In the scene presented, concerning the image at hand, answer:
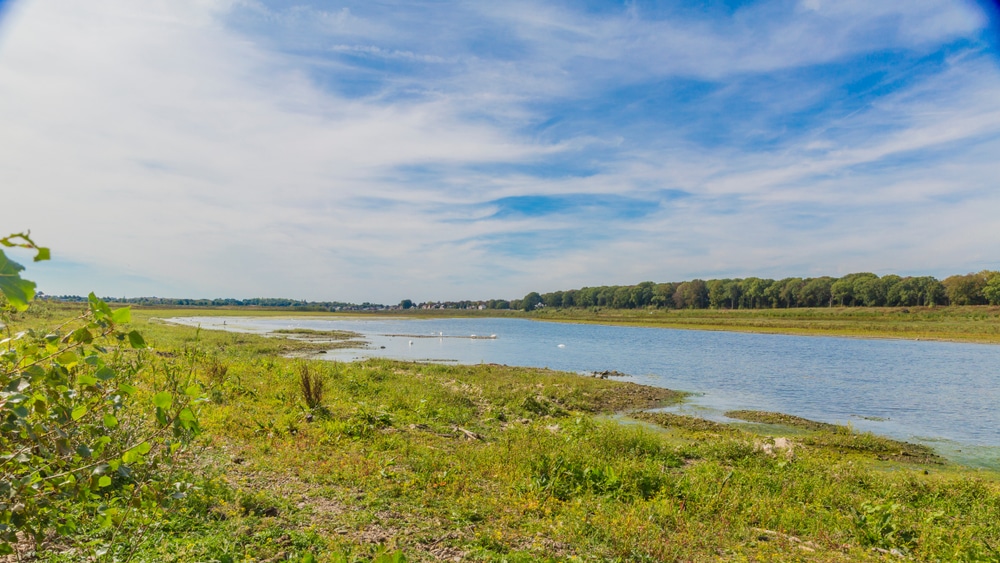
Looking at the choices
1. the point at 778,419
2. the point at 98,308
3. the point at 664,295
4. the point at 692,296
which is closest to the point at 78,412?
the point at 98,308

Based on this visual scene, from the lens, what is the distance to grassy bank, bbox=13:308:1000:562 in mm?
6852

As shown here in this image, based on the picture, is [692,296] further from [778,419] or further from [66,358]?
[66,358]

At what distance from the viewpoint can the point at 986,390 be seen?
28.4 m

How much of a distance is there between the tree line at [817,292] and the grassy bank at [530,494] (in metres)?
128

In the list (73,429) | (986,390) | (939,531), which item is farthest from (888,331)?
(73,429)

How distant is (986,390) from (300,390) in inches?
1444

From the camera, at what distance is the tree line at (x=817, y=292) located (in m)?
110

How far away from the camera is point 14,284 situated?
72.2 inches

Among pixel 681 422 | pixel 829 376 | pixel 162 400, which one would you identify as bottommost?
pixel 829 376

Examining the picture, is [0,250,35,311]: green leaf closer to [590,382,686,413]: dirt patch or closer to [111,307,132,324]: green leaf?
[111,307,132,324]: green leaf

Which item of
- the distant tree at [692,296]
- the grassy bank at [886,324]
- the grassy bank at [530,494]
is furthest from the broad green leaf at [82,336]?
the distant tree at [692,296]

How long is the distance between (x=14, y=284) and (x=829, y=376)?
41.1m

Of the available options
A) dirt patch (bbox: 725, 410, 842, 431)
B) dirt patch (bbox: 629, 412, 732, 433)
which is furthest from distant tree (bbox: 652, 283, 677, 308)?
dirt patch (bbox: 629, 412, 732, 433)

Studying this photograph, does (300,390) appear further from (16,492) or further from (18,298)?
(18,298)
